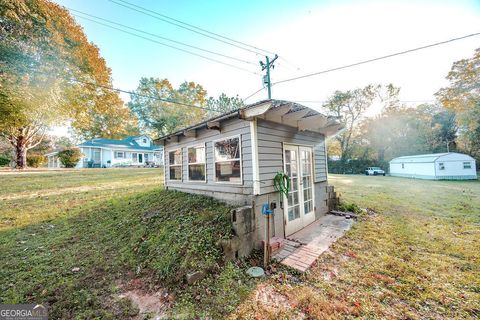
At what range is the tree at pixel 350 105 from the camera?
87.6 feet

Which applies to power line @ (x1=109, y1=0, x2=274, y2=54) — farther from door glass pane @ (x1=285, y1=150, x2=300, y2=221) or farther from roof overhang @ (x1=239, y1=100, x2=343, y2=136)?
door glass pane @ (x1=285, y1=150, x2=300, y2=221)

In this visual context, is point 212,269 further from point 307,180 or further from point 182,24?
point 182,24

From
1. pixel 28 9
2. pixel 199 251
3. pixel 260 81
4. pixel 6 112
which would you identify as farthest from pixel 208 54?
pixel 6 112

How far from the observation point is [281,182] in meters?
4.18

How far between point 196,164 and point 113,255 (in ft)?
9.42

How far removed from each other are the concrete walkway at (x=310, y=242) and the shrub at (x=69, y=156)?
21.8 metres

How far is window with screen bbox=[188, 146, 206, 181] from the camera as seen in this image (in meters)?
5.34

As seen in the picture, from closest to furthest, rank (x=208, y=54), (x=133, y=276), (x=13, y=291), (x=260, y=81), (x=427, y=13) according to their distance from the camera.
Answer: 1. (x=13, y=291)
2. (x=133, y=276)
3. (x=427, y=13)
4. (x=208, y=54)
5. (x=260, y=81)

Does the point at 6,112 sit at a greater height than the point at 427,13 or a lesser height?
lesser

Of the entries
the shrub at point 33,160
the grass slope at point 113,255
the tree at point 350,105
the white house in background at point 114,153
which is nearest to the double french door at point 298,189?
the grass slope at point 113,255

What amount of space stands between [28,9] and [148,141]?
20.3 meters

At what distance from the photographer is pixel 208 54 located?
7.48 m

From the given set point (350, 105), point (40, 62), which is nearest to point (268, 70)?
point (40, 62)

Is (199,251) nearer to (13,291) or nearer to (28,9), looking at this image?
(13,291)
